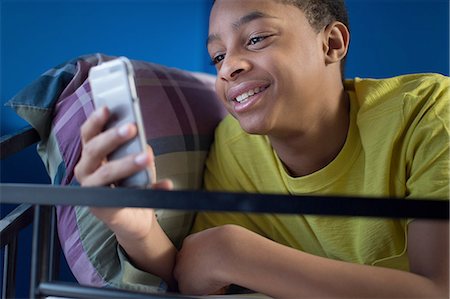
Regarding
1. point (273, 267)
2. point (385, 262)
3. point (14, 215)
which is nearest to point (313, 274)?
point (273, 267)

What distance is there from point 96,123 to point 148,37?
658 millimetres

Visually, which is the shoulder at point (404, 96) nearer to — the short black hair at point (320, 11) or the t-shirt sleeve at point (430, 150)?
the t-shirt sleeve at point (430, 150)

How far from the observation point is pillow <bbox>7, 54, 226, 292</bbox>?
2.31 feet

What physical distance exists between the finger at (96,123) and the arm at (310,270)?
19cm

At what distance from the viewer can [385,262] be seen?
26.8 inches

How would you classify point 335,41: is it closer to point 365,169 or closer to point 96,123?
point 365,169

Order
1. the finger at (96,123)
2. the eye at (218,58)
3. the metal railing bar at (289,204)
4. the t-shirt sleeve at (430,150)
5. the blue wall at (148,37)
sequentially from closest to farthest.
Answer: the metal railing bar at (289,204) < the finger at (96,123) < the t-shirt sleeve at (430,150) < the eye at (218,58) < the blue wall at (148,37)

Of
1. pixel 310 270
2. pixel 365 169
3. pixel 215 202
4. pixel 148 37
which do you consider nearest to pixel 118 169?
pixel 215 202

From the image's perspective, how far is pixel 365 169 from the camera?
0.72m

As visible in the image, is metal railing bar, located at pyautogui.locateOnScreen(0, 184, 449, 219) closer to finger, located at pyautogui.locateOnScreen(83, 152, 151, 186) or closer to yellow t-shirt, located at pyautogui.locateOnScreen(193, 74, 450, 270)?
finger, located at pyautogui.locateOnScreen(83, 152, 151, 186)

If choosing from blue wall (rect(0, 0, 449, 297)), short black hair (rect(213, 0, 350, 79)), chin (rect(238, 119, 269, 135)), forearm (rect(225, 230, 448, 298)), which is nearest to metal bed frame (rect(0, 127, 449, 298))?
forearm (rect(225, 230, 448, 298))

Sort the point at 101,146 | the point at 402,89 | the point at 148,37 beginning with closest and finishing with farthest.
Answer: the point at 101,146, the point at 402,89, the point at 148,37

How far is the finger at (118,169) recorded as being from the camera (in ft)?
1.50

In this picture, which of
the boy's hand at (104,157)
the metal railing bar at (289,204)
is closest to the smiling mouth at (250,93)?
the boy's hand at (104,157)
